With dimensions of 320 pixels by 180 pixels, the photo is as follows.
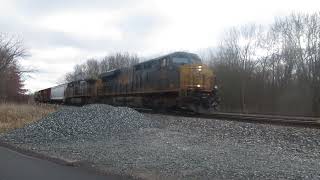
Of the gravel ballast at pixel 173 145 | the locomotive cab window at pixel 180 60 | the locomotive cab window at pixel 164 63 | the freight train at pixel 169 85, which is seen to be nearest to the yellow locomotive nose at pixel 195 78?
the freight train at pixel 169 85

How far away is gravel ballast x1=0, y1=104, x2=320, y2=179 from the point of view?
32.6 ft

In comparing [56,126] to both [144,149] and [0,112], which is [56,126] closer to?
[144,149]

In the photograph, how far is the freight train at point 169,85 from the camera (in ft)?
87.3

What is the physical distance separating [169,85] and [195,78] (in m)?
1.77

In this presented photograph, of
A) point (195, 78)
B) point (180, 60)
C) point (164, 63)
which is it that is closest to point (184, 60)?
point (180, 60)

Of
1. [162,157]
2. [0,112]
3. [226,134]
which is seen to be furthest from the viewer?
[0,112]

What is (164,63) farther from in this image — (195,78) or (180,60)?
(195,78)

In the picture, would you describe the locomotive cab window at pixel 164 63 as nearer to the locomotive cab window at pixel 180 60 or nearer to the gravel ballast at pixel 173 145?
the locomotive cab window at pixel 180 60

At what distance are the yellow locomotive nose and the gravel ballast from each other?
14.1ft

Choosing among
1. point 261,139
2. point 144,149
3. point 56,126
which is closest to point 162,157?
point 144,149

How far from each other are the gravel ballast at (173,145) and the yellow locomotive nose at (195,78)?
431 cm

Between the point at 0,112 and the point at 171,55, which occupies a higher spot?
the point at 171,55

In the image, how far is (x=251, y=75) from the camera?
58.7 m

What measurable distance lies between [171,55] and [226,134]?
13.1m
